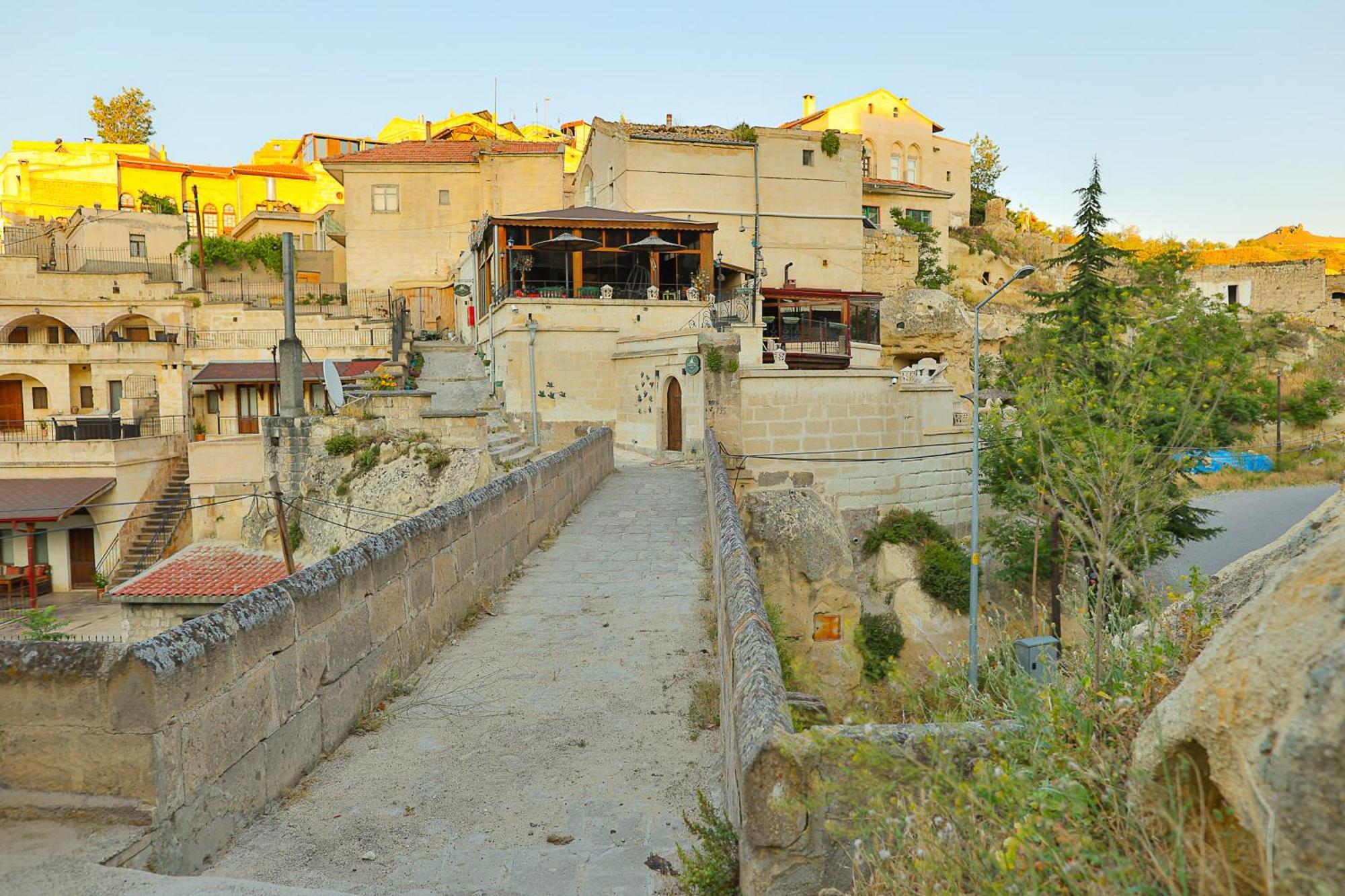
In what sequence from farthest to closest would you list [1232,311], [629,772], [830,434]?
[1232,311], [830,434], [629,772]

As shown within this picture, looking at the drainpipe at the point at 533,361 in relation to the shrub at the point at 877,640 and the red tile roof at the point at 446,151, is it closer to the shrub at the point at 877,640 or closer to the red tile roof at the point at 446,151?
the shrub at the point at 877,640

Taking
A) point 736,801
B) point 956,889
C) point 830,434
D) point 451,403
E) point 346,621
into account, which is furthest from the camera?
point 451,403

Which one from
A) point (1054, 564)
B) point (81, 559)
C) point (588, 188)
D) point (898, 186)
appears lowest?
point (81, 559)

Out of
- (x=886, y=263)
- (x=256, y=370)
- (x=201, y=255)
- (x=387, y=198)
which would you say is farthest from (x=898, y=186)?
(x=201, y=255)

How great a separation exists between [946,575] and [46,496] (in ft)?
93.8

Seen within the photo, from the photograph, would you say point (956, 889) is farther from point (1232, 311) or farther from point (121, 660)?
point (1232, 311)

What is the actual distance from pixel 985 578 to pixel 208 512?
2440 cm

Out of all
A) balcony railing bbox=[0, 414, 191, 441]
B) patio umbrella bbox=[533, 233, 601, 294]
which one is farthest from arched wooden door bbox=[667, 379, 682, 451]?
balcony railing bbox=[0, 414, 191, 441]

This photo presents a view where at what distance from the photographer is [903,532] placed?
24.3m

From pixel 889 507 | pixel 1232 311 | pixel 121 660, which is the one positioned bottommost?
pixel 889 507

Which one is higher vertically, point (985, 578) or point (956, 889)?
point (956, 889)

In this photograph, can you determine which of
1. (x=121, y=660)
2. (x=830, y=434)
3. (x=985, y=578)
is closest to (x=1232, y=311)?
(x=985, y=578)

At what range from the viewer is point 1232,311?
119ft

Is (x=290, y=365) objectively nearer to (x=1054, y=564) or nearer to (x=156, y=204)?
(x=1054, y=564)
